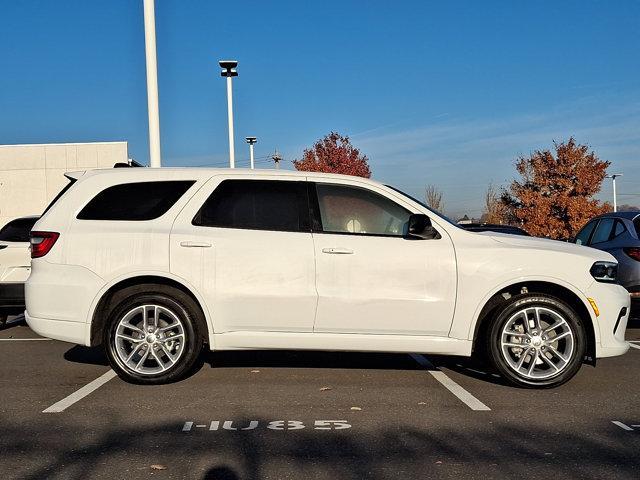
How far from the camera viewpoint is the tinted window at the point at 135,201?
20.8 feet

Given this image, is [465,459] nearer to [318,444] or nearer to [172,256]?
[318,444]

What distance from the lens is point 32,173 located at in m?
32.1

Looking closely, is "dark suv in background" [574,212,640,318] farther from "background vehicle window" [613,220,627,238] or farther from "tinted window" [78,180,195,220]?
"tinted window" [78,180,195,220]

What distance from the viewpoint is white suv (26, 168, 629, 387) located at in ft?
19.9

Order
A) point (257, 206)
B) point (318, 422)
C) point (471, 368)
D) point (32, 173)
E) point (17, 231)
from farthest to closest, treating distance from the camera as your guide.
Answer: point (32, 173) < point (17, 231) < point (471, 368) < point (257, 206) < point (318, 422)

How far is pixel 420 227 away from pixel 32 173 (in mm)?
29942

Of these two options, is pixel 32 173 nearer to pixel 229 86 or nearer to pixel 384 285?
pixel 229 86

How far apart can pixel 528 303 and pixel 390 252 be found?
1.32 meters

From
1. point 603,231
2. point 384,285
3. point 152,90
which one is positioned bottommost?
point 384,285

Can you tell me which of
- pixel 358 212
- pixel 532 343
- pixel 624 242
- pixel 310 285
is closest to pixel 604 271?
pixel 532 343

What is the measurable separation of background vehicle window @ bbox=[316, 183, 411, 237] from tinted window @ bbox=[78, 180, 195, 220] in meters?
1.30

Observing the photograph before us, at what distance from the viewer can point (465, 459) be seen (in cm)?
423

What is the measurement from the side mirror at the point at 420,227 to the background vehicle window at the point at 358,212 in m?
0.15

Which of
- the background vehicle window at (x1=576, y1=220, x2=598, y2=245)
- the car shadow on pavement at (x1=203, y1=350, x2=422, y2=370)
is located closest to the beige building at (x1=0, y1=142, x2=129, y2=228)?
the background vehicle window at (x1=576, y1=220, x2=598, y2=245)
